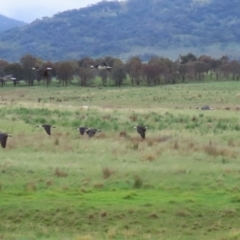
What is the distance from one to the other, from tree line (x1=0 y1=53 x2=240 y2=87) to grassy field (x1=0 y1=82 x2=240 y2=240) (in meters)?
49.5

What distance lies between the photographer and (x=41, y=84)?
8969 centimetres

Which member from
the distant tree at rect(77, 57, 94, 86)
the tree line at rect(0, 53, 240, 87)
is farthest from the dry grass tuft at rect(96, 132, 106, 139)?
the distant tree at rect(77, 57, 94, 86)

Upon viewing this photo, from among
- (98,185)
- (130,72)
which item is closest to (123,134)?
(98,185)

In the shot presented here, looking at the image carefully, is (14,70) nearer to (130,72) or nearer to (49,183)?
(130,72)

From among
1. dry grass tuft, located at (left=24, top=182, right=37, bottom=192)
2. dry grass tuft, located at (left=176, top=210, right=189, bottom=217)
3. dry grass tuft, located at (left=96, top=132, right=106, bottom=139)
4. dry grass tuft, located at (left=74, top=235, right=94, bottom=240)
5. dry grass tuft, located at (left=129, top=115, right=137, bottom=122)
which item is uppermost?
dry grass tuft, located at (left=129, top=115, right=137, bottom=122)

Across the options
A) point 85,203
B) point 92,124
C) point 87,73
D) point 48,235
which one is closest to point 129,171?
point 85,203

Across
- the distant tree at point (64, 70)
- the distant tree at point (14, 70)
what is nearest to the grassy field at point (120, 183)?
the distant tree at point (14, 70)

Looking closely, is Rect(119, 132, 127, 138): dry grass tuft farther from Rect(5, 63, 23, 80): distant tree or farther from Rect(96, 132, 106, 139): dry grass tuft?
Rect(5, 63, 23, 80): distant tree

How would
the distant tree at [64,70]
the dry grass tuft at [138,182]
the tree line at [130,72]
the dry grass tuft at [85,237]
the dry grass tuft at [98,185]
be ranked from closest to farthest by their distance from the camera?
the dry grass tuft at [85,237], the dry grass tuft at [98,185], the dry grass tuft at [138,182], the distant tree at [64,70], the tree line at [130,72]

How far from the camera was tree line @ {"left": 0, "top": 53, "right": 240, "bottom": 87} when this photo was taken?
81.7 m

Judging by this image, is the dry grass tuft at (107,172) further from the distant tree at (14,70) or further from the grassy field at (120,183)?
the distant tree at (14,70)

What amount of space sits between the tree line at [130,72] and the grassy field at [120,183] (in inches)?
1949

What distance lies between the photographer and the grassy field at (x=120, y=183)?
594 inches

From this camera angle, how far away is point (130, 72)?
94875mm
